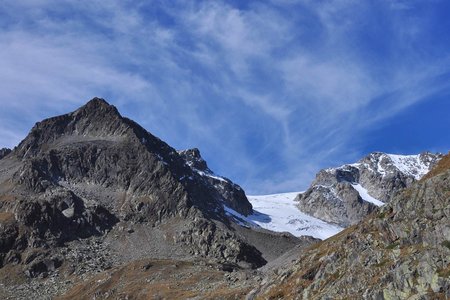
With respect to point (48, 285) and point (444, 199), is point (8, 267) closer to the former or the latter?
point (48, 285)

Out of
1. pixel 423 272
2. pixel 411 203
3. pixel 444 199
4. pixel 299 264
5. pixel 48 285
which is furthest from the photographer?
pixel 48 285

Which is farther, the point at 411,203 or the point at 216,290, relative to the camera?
the point at 216,290

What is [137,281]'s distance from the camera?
159000mm

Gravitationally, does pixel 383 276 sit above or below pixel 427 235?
below

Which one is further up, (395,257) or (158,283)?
(158,283)

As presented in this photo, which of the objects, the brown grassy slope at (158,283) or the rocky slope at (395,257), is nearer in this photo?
the rocky slope at (395,257)

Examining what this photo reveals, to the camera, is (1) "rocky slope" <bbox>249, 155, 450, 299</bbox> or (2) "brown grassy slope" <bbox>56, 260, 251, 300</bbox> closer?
(1) "rocky slope" <bbox>249, 155, 450, 299</bbox>

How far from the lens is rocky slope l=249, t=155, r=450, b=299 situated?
53.5 meters

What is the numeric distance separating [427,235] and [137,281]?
111982 mm

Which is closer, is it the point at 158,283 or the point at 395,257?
the point at 395,257

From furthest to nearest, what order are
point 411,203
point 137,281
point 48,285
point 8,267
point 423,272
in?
point 8,267 → point 48,285 → point 137,281 → point 411,203 → point 423,272

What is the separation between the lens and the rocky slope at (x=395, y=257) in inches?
2106

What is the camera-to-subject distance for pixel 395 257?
6028 cm

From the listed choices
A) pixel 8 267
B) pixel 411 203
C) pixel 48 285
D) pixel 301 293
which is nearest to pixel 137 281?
pixel 48 285
